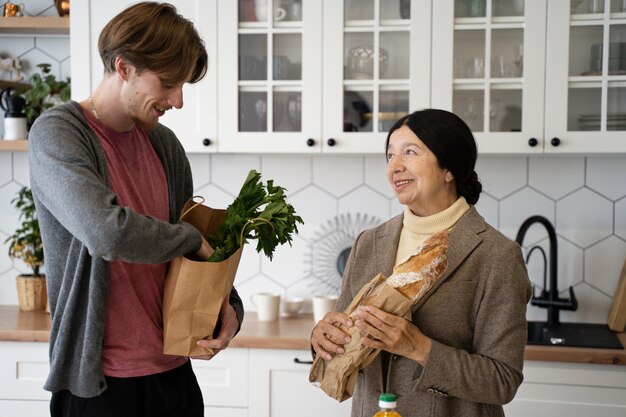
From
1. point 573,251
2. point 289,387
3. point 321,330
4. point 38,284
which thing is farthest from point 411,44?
point 38,284

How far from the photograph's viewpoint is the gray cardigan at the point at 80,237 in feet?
4.45

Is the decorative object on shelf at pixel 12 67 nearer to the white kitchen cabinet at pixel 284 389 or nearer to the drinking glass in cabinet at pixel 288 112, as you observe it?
the drinking glass in cabinet at pixel 288 112

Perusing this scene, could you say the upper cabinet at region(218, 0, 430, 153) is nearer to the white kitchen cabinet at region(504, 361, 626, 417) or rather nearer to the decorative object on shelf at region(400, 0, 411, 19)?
the decorative object on shelf at region(400, 0, 411, 19)

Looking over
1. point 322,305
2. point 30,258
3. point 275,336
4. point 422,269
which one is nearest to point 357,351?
point 422,269

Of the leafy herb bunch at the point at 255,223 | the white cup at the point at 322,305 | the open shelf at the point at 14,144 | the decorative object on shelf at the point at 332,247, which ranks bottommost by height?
the white cup at the point at 322,305

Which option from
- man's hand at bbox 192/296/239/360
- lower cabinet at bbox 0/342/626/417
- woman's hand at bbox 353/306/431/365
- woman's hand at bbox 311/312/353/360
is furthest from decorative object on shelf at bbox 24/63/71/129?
woman's hand at bbox 353/306/431/365

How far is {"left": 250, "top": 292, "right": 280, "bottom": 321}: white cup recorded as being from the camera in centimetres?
308

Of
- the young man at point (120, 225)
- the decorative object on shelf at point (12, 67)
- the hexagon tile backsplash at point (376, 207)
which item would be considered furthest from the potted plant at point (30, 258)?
the young man at point (120, 225)

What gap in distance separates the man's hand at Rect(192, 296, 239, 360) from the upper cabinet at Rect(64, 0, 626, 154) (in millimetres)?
1338

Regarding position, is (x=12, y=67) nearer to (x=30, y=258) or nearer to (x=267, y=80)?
(x=30, y=258)

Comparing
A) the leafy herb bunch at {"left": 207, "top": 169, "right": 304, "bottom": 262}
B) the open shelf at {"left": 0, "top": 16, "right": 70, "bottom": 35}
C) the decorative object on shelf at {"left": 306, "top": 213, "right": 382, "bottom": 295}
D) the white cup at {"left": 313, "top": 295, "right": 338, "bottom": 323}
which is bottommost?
the white cup at {"left": 313, "top": 295, "right": 338, "bottom": 323}

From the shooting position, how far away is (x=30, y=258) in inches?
126

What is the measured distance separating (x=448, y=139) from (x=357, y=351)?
0.53m

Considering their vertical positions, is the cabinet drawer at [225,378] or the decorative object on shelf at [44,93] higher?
the decorative object on shelf at [44,93]
